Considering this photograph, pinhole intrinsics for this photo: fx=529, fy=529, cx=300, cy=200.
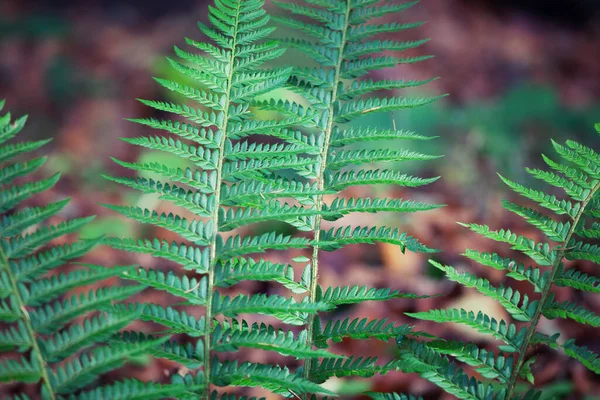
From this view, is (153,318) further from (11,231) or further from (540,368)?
(540,368)

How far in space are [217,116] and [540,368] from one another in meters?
2.07

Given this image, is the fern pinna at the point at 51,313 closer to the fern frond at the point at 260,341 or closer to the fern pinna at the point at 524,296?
A: the fern frond at the point at 260,341

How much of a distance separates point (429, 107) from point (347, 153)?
15.3 ft

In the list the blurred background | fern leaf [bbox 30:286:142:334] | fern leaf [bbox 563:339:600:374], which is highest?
the blurred background

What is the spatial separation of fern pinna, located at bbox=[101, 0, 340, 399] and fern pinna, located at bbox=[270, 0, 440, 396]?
101mm

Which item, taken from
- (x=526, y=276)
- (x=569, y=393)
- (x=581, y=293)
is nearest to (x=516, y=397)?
(x=526, y=276)

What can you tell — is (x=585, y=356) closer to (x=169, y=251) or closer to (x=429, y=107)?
(x=169, y=251)

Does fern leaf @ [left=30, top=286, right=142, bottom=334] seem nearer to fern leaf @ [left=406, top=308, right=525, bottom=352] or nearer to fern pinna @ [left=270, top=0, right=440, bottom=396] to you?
fern pinna @ [left=270, top=0, right=440, bottom=396]

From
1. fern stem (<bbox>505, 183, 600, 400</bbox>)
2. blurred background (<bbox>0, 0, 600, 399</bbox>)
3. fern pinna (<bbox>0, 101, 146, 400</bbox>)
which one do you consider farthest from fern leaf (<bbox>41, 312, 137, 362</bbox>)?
blurred background (<bbox>0, 0, 600, 399</bbox>)

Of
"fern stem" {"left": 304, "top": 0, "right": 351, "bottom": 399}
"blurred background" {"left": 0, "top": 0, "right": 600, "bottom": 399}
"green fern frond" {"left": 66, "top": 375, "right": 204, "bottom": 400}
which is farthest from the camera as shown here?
"blurred background" {"left": 0, "top": 0, "right": 600, "bottom": 399}

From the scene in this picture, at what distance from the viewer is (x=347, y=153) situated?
4.98 feet

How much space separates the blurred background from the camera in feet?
10.5

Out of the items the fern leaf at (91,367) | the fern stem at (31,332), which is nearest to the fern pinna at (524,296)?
the fern leaf at (91,367)

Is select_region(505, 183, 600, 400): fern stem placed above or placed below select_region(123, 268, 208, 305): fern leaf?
below
